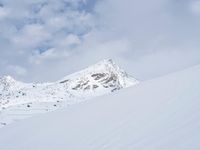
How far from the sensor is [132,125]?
595 cm

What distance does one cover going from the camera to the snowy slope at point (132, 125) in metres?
4.75

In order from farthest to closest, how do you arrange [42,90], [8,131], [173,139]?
1. [42,90]
2. [8,131]
3. [173,139]

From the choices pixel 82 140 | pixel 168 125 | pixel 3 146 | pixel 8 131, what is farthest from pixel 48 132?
pixel 168 125

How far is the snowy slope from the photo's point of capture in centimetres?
475

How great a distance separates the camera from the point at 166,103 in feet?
A: 21.1

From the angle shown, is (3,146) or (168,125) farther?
(3,146)

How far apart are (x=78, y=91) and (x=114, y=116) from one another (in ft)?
604

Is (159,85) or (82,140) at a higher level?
(159,85)

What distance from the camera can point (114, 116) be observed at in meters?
7.06

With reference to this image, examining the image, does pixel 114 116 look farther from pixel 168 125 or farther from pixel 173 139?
pixel 173 139

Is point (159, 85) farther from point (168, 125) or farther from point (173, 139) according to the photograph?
point (173, 139)

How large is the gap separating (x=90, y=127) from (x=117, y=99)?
1849 millimetres

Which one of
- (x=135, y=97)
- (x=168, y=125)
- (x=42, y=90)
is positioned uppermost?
(x=42, y=90)

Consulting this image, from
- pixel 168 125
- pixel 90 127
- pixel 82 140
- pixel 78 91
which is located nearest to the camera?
pixel 168 125
